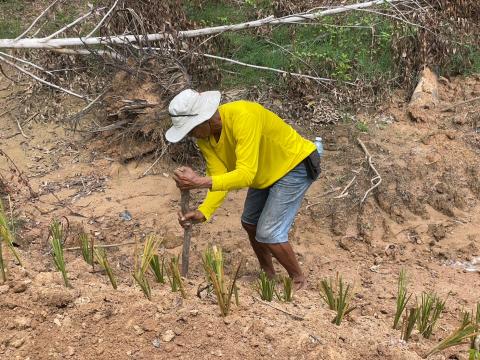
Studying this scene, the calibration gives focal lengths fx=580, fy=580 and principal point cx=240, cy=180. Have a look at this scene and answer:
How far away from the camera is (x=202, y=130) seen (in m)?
3.00

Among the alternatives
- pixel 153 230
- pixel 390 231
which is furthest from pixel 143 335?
pixel 390 231

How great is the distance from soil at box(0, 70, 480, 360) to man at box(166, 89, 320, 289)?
1.22ft

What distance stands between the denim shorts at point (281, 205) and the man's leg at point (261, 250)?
20cm

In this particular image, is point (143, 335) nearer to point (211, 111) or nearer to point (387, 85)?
point (211, 111)

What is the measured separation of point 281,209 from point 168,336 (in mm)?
1187

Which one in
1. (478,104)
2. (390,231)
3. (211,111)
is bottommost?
(390,231)

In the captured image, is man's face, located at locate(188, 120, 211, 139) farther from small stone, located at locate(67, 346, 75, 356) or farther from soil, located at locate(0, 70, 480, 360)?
small stone, located at locate(67, 346, 75, 356)

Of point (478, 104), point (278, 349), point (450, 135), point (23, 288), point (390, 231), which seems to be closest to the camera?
point (278, 349)

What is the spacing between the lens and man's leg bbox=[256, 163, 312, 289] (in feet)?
11.3

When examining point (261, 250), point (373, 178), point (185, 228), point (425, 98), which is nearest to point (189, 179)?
point (185, 228)

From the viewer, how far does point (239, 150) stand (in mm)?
3000

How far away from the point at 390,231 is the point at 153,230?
74.1 inches

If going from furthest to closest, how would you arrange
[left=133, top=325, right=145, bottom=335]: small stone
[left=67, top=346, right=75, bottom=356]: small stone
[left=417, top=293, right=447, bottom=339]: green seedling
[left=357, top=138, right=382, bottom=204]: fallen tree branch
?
[left=357, top=138, right=382, bottom=204]: fallen tree branch, [left=417, top=293, right=447, bottom=339]: green seedling, [left=133, top=325, right=145, bottom=335]: small stone, [left=67, top=346, right=75, bottom=356]: small stone

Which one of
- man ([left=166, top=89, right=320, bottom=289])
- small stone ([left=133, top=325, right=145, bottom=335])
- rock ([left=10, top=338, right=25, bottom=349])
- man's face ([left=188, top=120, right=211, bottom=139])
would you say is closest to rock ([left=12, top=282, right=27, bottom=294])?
rock ([left=10, top=338, right=25, bottom=349])
